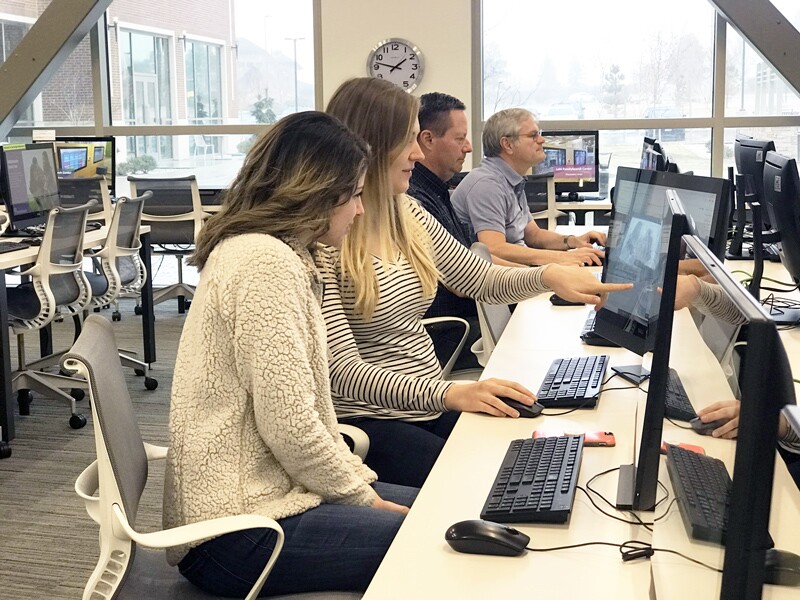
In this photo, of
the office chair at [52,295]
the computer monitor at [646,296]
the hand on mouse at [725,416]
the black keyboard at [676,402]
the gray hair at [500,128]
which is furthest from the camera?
the office chair at [52,295]

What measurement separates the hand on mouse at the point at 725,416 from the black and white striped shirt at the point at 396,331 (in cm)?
119

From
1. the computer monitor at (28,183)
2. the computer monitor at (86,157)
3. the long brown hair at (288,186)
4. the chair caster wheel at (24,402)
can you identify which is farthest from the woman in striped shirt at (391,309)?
the computer monitor at (86,157)

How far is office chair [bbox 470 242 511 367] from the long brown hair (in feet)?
3.88

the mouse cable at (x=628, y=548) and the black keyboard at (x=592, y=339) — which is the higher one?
the black keyboard at (x=592, y=339)

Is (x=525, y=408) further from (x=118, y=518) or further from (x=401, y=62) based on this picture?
(x=401, y=62)

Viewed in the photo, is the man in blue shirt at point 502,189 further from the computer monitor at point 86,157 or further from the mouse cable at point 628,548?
the computer monitor at point 86,157

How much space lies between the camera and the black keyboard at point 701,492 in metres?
0.76

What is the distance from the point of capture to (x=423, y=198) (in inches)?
124

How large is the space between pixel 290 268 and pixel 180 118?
691 centimetres

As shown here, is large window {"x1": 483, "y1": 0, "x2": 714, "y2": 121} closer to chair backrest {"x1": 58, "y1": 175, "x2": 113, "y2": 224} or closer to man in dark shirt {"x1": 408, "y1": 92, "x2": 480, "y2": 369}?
chair backrest {"x1": 58, "y1": 175, "x2": 113, "y2": 224}

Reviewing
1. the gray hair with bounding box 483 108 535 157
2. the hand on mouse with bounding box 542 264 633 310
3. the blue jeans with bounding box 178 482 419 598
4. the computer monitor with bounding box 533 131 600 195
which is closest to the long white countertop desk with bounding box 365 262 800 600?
the blue jeans with bounding box 178 482 419 598

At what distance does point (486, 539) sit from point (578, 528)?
0.55 ft

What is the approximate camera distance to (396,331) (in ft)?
7.43

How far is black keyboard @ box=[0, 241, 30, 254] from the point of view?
4306 millimetres
